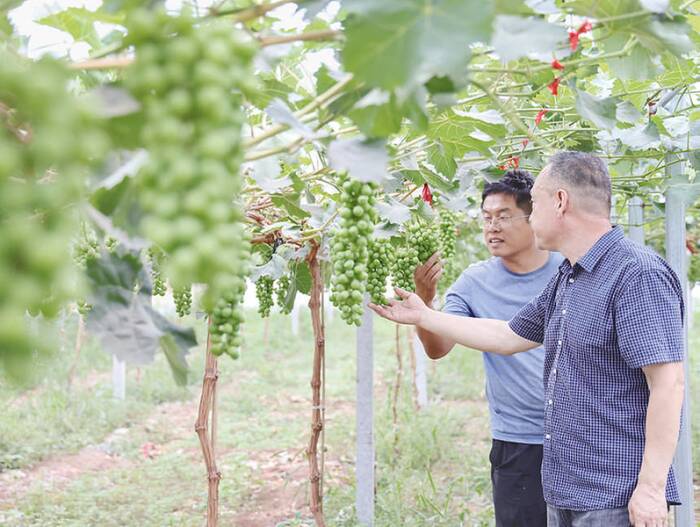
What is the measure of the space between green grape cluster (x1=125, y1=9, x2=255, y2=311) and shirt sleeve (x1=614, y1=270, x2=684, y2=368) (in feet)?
5.17

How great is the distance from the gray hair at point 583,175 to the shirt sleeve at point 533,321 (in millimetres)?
441

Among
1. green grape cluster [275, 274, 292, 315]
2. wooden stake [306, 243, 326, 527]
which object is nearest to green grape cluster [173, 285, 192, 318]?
green grape cluster [275, 274, 292, 315]

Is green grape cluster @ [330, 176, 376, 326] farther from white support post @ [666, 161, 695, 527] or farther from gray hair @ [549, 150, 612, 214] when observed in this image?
white support post @ [666, 161, 695, 527]

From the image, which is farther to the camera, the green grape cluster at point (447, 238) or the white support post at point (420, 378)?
the white support post at point (420, 378)

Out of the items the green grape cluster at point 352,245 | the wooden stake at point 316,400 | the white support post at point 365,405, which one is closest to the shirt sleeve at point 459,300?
the wooden stake at point 316,400

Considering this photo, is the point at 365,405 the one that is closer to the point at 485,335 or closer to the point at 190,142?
the point at 485,335

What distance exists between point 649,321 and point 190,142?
165 centimetres

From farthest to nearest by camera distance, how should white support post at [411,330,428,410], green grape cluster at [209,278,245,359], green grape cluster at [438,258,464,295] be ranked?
white support post at [411,330,428,410] → green grape cluster at [438,258,464,295] → green grape cluster at [209,278,245,359]

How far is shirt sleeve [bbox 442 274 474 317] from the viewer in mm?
2996

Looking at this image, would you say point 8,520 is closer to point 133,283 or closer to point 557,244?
point 557,244

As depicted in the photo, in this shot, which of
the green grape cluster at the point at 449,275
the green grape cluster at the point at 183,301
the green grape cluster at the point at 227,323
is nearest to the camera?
the green grape cluster at the point at 227,323

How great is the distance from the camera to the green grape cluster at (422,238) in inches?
92.0

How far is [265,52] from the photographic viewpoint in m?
0.95

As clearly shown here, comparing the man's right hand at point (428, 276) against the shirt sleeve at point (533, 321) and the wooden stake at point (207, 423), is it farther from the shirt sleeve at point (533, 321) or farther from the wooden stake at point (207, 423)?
the wooden stake at point (207, 423)
